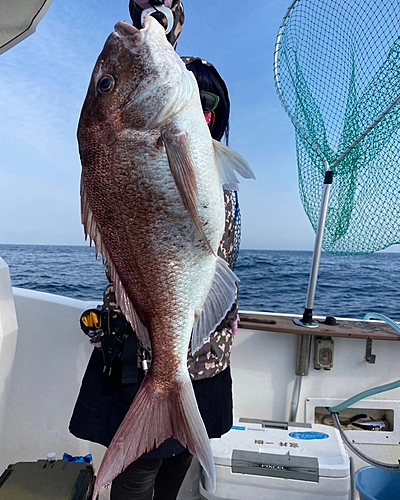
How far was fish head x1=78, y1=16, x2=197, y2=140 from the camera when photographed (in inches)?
38.7

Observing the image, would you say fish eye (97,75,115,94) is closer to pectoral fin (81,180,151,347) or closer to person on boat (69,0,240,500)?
pectoral fin (81,180,151,347)

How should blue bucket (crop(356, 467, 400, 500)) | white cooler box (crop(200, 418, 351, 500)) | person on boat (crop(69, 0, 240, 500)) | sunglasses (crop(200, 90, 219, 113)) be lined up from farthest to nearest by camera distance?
blue bucket (crop(356, 467, 400, 500)) < white cooler box (crop(200, 418, 351, 500)) < person on boat (crop(69, 0, 240, 500)) < sunglasses (crop(200, 90, 219, 113))

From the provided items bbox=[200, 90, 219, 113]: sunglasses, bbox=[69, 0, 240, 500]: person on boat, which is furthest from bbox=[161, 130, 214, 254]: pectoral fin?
bbox=[69, 0, 240, 500]: person on boat

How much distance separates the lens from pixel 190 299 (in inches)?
44.4

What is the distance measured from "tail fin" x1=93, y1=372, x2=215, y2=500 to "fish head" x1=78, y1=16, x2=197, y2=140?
736mm

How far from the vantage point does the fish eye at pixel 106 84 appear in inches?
39.6

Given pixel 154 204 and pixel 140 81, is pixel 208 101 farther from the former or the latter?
pixel 154 204

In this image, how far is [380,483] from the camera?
271 centimetres

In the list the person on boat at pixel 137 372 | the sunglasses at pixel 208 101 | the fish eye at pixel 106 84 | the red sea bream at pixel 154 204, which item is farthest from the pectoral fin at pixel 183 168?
the person on boat at pixel 137 372

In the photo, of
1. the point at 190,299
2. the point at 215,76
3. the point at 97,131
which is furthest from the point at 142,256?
the point at 215,76

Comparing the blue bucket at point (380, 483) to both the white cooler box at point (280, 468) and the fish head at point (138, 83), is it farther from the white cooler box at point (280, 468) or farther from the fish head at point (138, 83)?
the fish head at point (138, 83)

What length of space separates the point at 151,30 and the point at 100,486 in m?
1.18

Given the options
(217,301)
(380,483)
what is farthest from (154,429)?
(380,483)

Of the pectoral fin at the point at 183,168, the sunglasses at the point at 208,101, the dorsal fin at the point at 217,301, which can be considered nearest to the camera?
the pectoral fin at the point at 183,168
